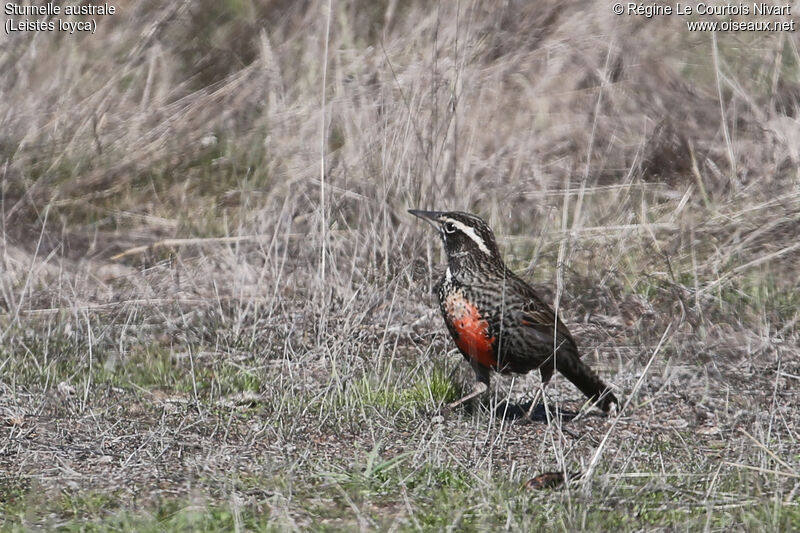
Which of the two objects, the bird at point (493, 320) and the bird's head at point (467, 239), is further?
the bird's head at point (467, 239)

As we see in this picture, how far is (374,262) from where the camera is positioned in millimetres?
7602

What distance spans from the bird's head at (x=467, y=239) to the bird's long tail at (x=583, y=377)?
1.90 feet

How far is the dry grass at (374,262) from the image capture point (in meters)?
4.80

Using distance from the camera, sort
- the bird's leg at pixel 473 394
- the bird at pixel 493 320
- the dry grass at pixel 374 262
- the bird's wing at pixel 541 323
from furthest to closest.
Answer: the bird's wing at pixel 541 323 < the bird at pixel 493 320 < the bird's leg at pixel 473 394 < the dry grass at pixel 374 262

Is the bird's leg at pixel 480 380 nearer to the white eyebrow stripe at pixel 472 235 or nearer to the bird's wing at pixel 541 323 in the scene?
the bird's wing at pixel 541 323

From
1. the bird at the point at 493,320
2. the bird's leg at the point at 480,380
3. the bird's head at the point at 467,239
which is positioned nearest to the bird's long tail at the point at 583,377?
the bird at the point at 493,320

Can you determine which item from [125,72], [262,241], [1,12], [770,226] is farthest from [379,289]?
[1,12]

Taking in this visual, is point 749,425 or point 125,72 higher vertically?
point 125,72

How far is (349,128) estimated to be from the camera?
854 cm

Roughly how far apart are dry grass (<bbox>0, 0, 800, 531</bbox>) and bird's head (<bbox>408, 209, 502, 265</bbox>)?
1.25 ft

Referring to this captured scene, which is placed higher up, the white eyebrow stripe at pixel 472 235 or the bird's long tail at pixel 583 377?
the white eyebrow stripe at pixel 472 235

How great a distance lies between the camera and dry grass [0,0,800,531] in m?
4.80

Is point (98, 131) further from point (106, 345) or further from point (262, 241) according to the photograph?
point (106, 345)

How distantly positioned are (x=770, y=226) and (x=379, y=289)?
2467 mm
